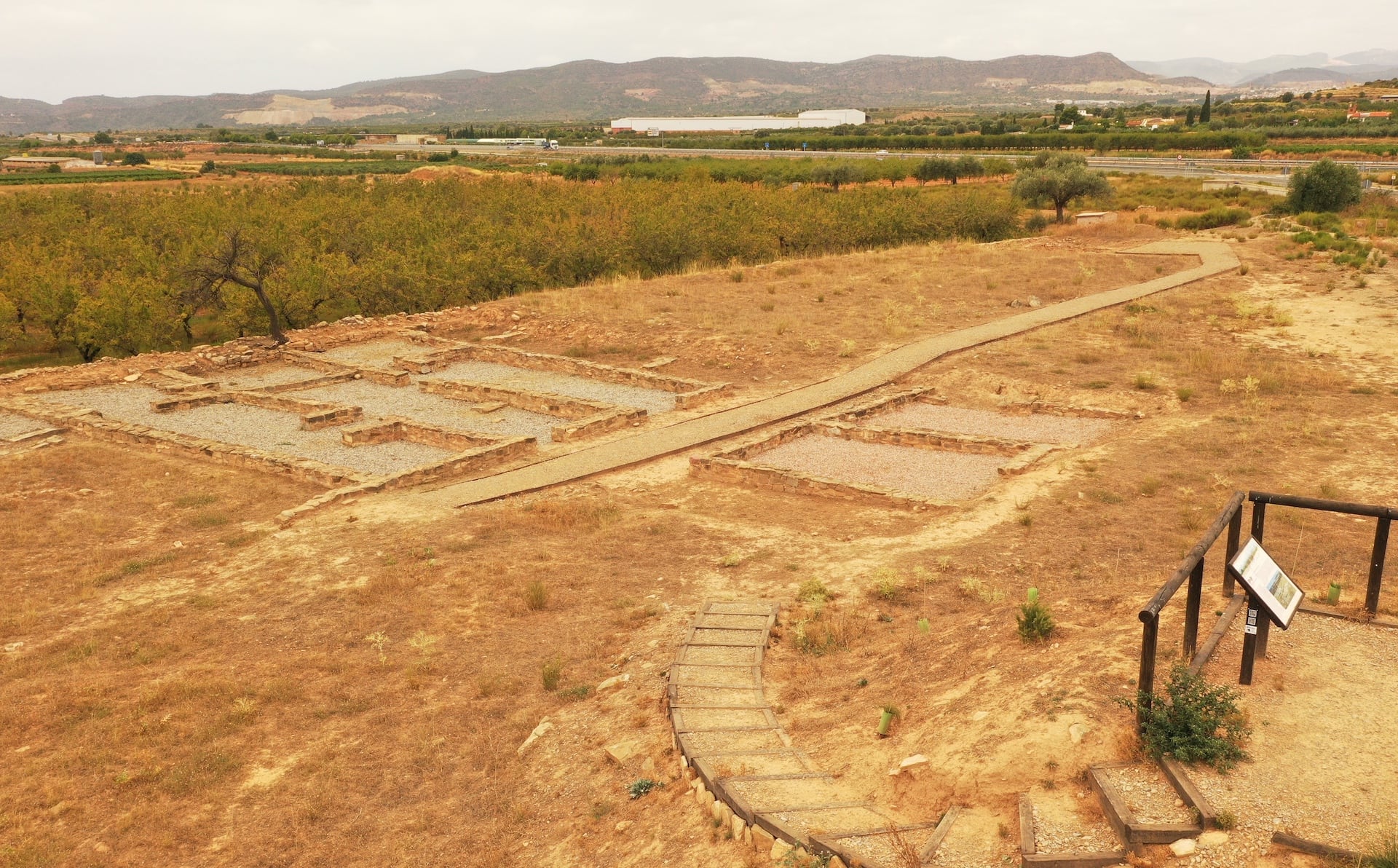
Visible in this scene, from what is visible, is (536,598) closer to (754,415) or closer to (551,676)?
(551,676)

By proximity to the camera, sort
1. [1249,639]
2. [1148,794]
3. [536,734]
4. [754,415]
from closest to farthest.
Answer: [1148,794], [1249,639], [536,734], [754,415]

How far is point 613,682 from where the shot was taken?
308 inches

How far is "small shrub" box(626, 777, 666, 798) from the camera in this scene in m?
6.32

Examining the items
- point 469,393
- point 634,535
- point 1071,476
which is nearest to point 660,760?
point 634,535

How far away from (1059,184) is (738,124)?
353ft

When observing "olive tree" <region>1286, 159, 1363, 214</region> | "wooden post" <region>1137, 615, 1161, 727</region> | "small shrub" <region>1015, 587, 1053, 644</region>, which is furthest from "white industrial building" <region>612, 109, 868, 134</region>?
"wooden post" <region>1137, 615, 1161, 727</region>

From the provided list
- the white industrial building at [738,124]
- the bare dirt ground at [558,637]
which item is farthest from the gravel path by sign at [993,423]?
the white industrial building at [738,124]

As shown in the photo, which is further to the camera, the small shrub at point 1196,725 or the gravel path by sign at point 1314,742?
the small shrub at point 1196,725

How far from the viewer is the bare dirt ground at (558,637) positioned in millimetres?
6105

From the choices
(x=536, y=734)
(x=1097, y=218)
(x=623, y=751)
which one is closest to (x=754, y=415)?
(x=536, y=734)

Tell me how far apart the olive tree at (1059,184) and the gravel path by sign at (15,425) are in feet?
115

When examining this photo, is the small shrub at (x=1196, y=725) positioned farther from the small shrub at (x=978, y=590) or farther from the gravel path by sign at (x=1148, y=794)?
the small shrub at (x=978, y=590)

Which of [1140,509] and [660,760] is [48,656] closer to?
[660,760]

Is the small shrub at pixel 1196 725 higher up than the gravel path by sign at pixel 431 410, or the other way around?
the small shrub at pixel 1196 725
